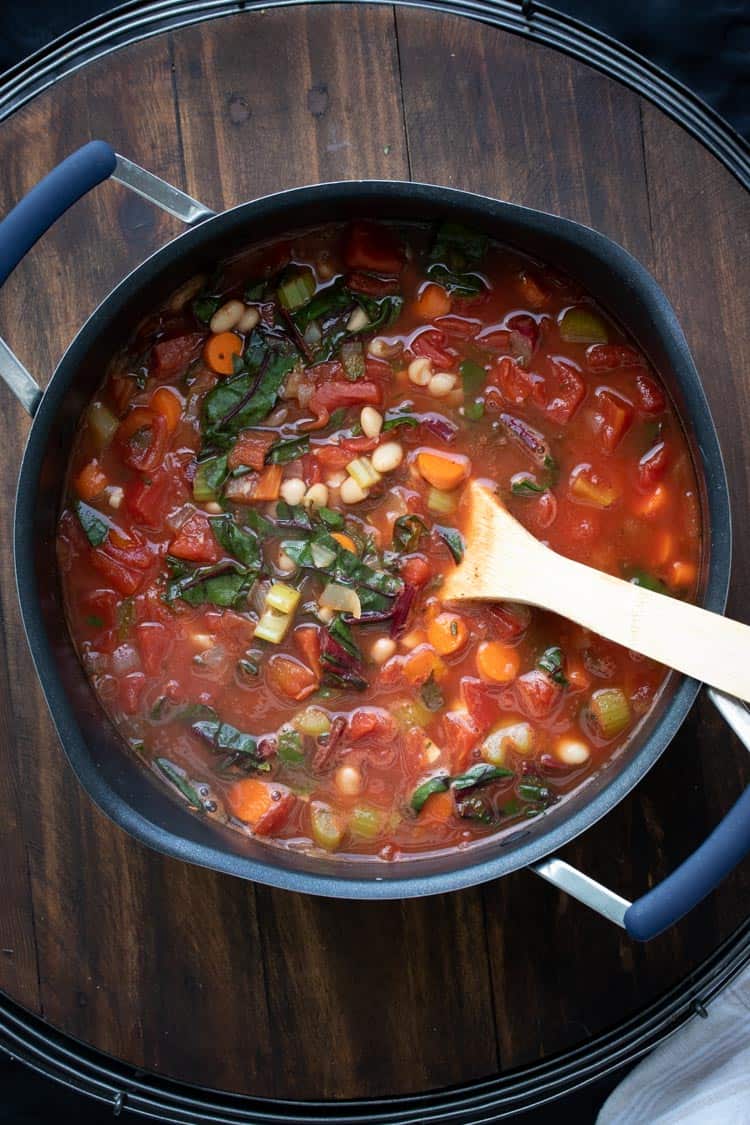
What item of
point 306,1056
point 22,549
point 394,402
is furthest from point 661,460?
point 306,1056

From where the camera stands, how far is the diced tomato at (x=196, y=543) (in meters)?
2.65

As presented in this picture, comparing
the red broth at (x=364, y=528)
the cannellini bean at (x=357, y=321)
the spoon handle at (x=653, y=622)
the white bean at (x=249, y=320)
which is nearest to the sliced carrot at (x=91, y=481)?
the red broth at (x=364, y=528)

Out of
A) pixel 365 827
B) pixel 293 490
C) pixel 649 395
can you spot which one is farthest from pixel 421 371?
pixel 365 827

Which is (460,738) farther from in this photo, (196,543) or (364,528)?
(196,543)

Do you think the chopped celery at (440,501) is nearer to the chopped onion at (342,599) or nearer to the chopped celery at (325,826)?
the chopped onion at (342,599)

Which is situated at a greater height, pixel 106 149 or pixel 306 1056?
pixel 106 149

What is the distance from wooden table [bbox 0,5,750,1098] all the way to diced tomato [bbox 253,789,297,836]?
15 cm

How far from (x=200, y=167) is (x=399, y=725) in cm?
147

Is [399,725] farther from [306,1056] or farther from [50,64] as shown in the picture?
[50,64]

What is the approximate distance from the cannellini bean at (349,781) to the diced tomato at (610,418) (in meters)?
1.02

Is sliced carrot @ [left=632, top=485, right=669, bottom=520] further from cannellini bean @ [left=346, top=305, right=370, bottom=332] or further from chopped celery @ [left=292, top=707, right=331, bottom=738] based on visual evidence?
chopped celery @ [left=292, top=707, right=331, bottom=738]

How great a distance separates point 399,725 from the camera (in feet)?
8.71

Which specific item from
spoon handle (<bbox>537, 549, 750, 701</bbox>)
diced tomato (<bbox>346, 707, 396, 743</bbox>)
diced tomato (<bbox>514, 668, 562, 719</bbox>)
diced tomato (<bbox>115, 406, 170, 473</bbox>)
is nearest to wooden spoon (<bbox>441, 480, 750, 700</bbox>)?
spoon handle (<bbox>537, 549, 750, 701</bbox>)

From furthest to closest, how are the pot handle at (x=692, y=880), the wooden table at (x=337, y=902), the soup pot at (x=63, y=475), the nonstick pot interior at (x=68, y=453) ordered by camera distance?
the wooden table at (x=337, y=902) → the nonstick pot interior at (x=68, y=453) → the soup pot at (x=63, y=475) → the pot handle at (x=692, y=880)
